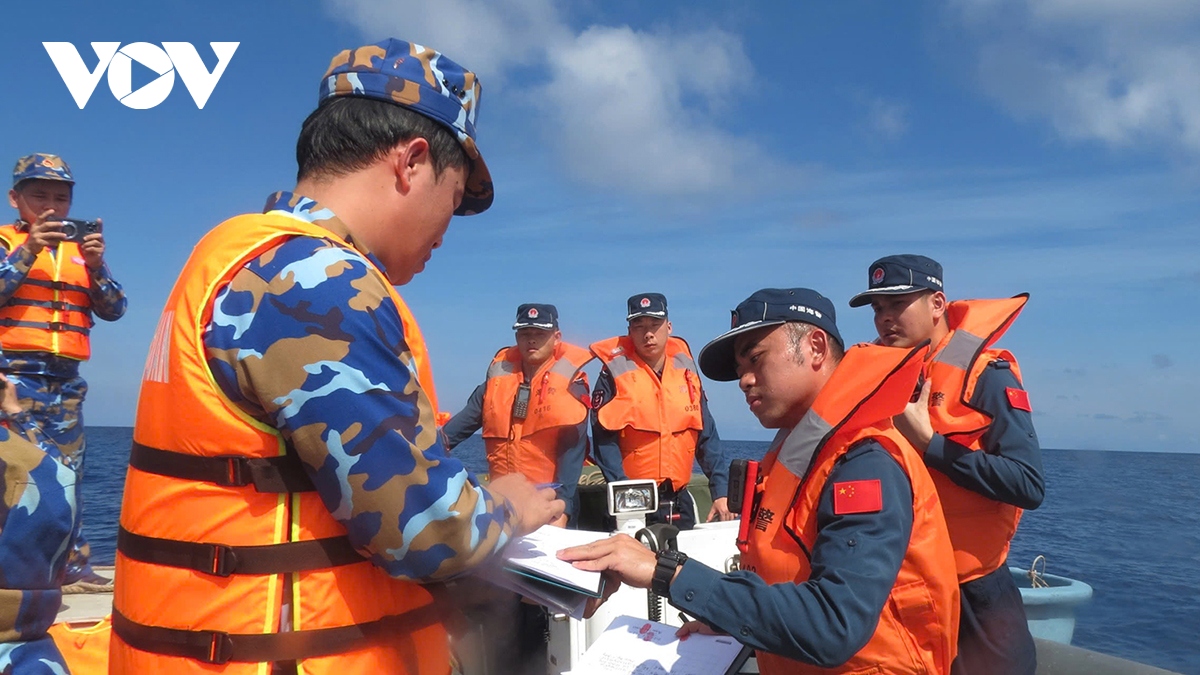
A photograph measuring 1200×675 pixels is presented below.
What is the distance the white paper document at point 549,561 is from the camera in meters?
1.60

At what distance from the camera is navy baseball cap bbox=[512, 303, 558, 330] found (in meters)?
7.25

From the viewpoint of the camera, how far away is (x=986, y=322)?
3580 mm

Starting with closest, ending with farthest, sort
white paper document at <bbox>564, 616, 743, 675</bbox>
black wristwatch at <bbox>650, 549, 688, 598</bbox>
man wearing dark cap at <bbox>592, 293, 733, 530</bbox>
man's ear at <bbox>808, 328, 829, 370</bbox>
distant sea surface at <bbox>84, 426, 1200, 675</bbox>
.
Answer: black wristwatch at <bbox>650, 549, 688, 598</bbox> → white paper document at <bbox>564, 616, 743, 675</bbox> → man's ear at <bbox>808, 328, 829, 370</bbox> → man wearing dark cap at <bbox>592, 293, 733, 530</bbox> → distant sea surface at <bbox>84, 426, 1200, 675</bbox>

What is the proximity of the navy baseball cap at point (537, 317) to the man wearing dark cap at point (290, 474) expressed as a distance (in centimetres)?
579

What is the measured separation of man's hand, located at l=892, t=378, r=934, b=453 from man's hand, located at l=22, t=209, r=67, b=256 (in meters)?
4.66

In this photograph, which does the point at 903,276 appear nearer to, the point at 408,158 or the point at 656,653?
the point at 656,653

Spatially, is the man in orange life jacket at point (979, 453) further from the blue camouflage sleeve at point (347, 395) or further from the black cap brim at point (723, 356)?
the blue camouflage sleeve at point (347, 395)

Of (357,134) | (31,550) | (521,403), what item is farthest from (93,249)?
(357,134)

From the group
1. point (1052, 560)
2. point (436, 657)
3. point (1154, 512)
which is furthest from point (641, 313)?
point (1154, 512)

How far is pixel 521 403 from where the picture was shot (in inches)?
291

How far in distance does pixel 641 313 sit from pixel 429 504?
5406 mm

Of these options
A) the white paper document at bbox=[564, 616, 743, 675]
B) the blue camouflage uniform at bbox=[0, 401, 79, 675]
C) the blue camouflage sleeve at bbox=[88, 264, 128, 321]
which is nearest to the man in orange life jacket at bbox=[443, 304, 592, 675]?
the blue camouflage sleeve at bbox=[88, 264, 128, 321]

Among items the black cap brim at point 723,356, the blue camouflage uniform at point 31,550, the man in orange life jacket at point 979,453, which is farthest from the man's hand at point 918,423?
the blue camouflage uniform at point 31,550

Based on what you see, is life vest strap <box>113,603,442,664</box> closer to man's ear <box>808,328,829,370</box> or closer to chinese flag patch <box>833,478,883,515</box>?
chinese flag patch <box>833,478,883,515</box>
